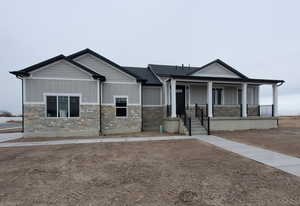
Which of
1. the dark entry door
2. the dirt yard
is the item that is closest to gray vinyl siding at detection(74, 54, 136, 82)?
the dark entry door

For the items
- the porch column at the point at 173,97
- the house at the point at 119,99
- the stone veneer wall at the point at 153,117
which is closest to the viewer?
the house at the point at 119,99

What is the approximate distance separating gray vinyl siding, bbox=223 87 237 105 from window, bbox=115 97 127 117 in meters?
9.54

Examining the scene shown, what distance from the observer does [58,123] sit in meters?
10.5

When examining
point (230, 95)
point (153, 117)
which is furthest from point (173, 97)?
point (230, 95)

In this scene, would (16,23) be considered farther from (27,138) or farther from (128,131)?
(128,131)

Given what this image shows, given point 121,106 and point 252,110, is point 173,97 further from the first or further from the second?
point 252,110

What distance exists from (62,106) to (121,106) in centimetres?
407

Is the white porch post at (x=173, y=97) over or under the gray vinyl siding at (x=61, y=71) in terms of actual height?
under

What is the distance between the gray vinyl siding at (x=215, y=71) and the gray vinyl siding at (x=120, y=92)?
20.7 feet

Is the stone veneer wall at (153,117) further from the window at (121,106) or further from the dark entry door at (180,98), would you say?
the window at (121,106)

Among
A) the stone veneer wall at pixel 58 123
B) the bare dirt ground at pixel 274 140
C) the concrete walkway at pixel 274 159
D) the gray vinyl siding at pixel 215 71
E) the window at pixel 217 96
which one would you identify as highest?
the gray vinyl siding at pixel 215 71

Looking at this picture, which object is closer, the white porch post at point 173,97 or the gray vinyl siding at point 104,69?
the white porch post at point 173,97

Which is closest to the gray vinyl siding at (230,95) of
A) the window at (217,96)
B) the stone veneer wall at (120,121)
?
the window at (217,96)

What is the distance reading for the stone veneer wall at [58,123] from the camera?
1015cm
